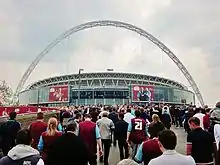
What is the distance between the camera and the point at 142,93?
122 m

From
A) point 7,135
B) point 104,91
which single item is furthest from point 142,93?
point 7,135

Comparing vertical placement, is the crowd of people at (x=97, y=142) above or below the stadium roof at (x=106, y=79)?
below

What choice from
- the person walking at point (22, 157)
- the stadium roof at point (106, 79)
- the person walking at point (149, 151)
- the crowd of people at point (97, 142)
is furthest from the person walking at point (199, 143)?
the stadium roof at point (106, 79)

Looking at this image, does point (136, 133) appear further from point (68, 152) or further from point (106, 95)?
point (106, 95)

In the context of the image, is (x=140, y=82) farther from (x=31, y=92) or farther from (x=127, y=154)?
(x=127, y=154)

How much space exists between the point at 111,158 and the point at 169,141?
10.6 meters

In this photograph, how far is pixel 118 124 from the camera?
14.6m

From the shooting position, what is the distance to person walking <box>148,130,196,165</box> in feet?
15.2

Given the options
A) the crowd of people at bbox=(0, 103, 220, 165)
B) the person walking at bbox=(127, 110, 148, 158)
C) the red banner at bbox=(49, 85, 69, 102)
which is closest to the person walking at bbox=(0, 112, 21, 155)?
the crowd of people at bbox=(0, 103, 220, 165)

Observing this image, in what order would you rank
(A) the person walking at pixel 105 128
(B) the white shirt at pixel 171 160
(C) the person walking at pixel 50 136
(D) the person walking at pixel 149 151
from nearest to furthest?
(B) the white shirt at pixel 171 160 < (D) the person walking at pixel 149 151 < (C) the person walking at pixel 50 136 < (A) the person walking at pixel 105 128

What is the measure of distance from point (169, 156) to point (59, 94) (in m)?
121

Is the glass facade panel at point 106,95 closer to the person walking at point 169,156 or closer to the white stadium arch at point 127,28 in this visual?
the white stadium arch at point 127,28

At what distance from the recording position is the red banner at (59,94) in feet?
399

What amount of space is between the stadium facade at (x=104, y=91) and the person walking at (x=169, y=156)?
10962 centimetres
